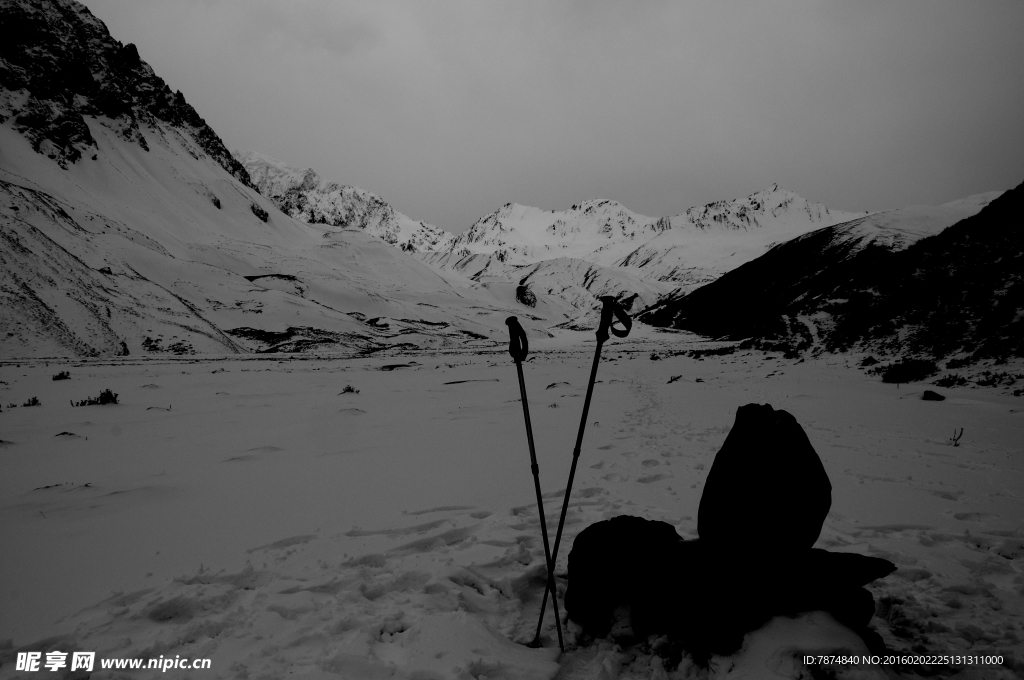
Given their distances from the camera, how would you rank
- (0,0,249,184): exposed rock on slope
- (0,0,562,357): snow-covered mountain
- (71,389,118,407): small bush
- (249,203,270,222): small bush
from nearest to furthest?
(71,389,118,407): small bush → (0,0,562,357): snow-covered mountain → (0,0,249,184): exposed rock on slope → (249,203,270,222): small bush

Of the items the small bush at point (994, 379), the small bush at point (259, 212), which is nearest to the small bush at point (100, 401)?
the small bush at point (994, 379)

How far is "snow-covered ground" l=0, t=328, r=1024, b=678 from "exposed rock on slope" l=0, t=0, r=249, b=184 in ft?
238

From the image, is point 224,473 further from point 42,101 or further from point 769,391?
point 42,101

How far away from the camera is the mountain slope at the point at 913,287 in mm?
15984

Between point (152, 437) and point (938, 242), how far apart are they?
114 ft

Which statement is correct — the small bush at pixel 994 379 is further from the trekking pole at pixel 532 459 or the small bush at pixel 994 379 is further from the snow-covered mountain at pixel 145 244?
the snow-covered mountain at pixel 145 244

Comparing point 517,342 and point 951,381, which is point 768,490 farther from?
point 951,381

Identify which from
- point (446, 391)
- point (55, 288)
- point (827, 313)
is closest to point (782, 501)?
point (446, 391)

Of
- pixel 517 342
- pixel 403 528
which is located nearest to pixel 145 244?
pixel 403 528

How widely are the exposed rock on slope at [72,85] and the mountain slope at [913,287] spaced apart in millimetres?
80693

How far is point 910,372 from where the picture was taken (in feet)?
45.1

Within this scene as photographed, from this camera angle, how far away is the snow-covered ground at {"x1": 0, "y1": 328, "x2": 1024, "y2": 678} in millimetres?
2723

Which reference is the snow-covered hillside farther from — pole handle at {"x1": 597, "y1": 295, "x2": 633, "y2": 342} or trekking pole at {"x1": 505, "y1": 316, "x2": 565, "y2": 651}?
trekking pole at {"x1": 505, "y1": 316, "x2": 565, "y2": 651}

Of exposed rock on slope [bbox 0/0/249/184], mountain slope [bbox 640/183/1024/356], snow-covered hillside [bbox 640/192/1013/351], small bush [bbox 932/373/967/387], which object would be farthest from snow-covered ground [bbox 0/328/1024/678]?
exposed rock on slope [bbox 0/0/249/184]
